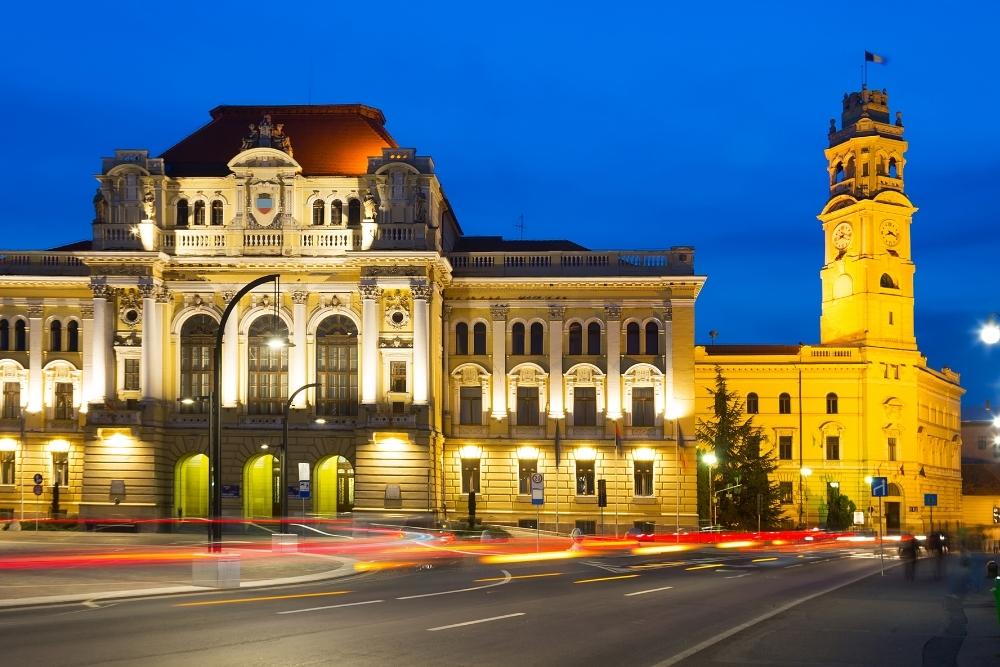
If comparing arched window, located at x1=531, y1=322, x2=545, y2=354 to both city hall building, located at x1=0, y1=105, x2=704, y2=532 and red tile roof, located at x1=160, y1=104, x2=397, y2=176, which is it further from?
red tile roof, located at x1=160, y1=104, x2=397, y2=176

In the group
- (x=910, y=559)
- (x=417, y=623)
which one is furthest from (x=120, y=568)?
(x=910, y=559)

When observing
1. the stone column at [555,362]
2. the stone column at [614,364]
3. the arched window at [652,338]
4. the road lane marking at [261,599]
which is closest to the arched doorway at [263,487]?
the stone column at [555,362]

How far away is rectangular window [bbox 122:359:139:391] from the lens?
218 ft

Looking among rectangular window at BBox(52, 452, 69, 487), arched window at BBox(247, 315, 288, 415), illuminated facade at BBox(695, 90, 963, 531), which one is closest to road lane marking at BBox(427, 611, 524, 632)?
arched window at BBox(247, 315, 288, 415)

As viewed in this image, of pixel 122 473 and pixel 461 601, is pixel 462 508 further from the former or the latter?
pixel 461 601

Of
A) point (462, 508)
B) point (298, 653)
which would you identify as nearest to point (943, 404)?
point (462, 508)

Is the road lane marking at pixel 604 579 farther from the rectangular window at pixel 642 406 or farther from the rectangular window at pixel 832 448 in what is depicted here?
the rectangular window at pixel 832 448

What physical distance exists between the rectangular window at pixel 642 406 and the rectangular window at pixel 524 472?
5763 mm

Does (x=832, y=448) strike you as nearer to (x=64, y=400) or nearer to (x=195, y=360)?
(x=195, y=360)

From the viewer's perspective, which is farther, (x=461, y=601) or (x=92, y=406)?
(x=92, y=406)

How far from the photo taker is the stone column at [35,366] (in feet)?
228

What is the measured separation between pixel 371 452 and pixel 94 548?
20.1 metres

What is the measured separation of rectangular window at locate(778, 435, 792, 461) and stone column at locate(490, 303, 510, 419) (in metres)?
32.8

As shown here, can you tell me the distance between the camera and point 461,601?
25.2 metres
